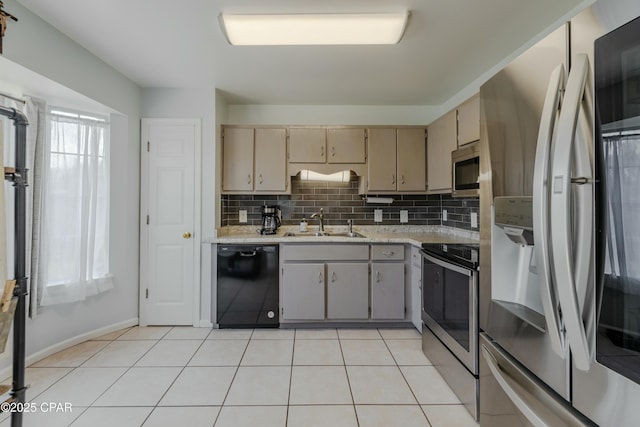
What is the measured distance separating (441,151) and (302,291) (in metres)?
1.97

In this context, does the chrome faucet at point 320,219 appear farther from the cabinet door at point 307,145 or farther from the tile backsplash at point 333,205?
the cabinet door at point 307,145

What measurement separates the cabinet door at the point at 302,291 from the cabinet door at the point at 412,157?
1437 mm

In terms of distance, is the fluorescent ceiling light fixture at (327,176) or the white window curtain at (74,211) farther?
the fluorescent ceiling light fixture at (327,176)

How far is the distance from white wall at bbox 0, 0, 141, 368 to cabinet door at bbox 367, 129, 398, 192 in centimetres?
246

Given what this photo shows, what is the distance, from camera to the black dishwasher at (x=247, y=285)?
2.85 m

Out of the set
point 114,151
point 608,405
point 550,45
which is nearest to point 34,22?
point 114,151

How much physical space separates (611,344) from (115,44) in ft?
10.4

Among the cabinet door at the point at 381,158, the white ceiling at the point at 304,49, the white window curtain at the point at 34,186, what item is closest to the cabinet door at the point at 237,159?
the white ceiling at the point at 304,49

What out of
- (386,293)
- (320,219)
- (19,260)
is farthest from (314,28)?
(386,293)

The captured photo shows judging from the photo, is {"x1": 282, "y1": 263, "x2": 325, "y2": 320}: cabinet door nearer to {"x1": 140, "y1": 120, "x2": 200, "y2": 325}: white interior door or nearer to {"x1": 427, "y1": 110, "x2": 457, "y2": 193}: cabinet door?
{"x1": 140, "y1": 120, "x2": 200, "y2": 325}: white interior door

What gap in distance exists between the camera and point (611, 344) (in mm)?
699

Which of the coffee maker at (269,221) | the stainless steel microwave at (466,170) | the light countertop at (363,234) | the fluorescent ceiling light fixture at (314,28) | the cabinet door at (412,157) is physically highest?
the fluorescent ceiling light fixture at (314,28)

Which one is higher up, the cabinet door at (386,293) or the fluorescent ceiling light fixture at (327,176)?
the fluorescent ceiling light fixture at (327,176)

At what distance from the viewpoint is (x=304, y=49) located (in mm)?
2189
